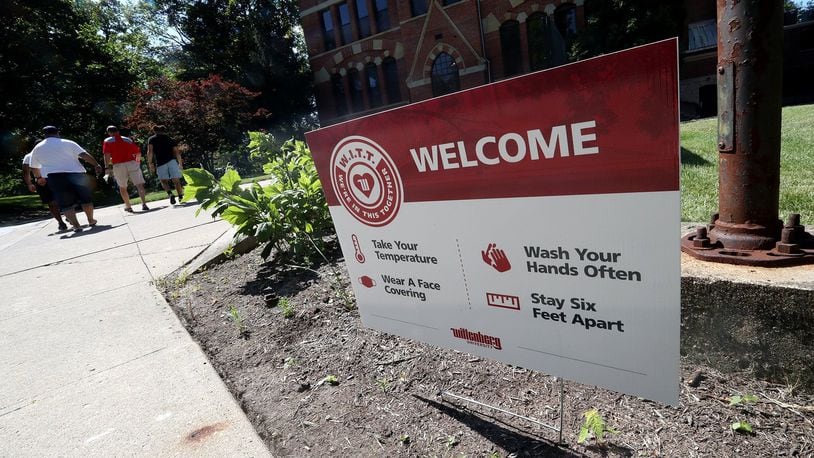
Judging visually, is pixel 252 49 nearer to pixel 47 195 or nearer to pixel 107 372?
pixel 47 195

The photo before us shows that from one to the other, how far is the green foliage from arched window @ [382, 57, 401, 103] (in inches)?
962

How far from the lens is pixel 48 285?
4926mm

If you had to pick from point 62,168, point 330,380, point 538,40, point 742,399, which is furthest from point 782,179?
point 538,40

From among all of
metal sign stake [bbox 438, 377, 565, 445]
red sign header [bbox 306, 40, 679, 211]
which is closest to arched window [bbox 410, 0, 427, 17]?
red sign header [bbox 306, 40, 679, 211]

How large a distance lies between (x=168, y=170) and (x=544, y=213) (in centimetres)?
1059

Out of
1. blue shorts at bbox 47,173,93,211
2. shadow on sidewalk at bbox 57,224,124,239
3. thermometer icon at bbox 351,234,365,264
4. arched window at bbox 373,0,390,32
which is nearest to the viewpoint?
thermometer icon at bbox 351,234,365,264

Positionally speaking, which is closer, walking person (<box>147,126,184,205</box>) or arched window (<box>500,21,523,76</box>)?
walking person (<box>147,126,184,205</box>)

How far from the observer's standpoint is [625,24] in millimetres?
17188

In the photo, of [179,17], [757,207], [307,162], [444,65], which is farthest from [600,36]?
[179,17]

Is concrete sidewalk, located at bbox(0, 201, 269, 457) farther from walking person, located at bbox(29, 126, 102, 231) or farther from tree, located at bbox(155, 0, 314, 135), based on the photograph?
tree, located at bbox(155, 0, 314, 135)

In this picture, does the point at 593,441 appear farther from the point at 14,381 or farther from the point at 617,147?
the point at 14,381

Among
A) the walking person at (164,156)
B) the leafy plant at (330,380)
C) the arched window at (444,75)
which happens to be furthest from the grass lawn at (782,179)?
the arched window at (444,75)

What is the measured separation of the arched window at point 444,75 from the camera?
23828 mm

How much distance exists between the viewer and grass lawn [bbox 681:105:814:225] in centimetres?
338
